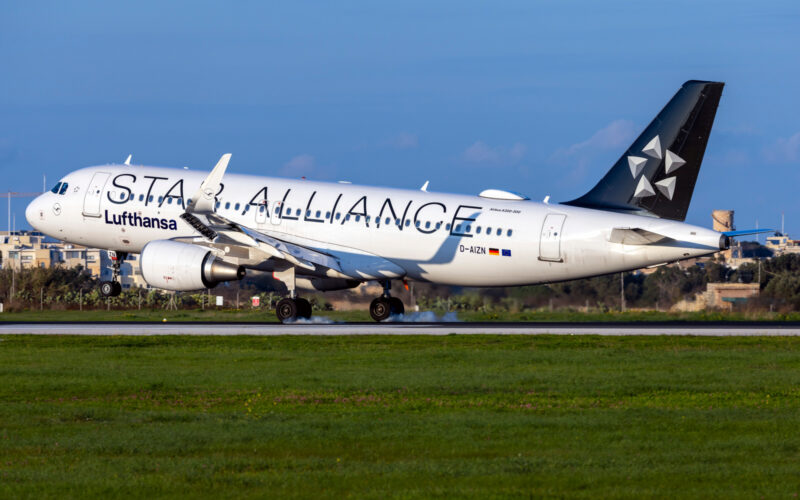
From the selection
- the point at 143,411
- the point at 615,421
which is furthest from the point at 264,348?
the point at 615,421

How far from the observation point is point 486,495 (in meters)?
13.8

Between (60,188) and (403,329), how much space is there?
17.2 metres

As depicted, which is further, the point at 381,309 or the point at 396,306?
the point at 396,306

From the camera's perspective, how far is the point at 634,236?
3988 cm

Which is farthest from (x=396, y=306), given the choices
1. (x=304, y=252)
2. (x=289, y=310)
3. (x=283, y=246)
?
(x=283, y=246)

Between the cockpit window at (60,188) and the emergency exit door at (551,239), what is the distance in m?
20.0

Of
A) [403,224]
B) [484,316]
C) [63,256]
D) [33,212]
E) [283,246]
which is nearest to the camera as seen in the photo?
[283,246]

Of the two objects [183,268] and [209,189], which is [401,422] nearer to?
[209,189]

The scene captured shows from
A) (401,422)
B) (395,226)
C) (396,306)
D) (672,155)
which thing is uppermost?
(672,155)

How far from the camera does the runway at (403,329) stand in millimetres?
38312

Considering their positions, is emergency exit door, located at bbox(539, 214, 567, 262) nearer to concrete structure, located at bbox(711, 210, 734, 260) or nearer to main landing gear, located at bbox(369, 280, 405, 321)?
main landing gear, located at bbox(369, 280, 405, 321)

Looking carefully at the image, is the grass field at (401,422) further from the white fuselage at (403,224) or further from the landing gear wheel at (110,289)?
the landing gear wheel at (110,289)

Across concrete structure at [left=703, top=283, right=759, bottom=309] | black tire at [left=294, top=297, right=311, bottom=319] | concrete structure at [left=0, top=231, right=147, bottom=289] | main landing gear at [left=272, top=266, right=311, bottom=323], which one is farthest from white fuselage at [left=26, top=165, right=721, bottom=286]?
concrete structure at [left=0, top=231, right=147, bottom=289]

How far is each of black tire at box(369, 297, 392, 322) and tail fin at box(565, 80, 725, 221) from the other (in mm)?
10011
